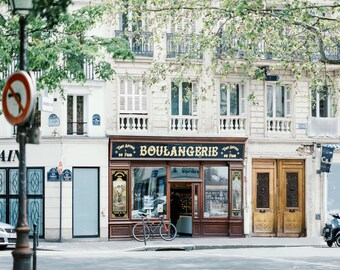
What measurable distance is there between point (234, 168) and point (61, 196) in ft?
22.2

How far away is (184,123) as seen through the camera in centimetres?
3628

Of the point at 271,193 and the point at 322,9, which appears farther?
the point at 271,193

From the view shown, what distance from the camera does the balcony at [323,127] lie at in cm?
3781

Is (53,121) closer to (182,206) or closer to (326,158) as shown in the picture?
(182,206)

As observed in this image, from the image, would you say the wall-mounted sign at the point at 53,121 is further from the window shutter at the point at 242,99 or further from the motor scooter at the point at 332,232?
the motor scooter at the point at 332,232

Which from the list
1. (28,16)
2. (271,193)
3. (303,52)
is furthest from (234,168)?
(28,16)

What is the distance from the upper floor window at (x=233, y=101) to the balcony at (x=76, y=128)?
5446 mm

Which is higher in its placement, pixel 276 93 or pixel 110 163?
pixel 276 93

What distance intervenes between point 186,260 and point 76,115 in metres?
11.1

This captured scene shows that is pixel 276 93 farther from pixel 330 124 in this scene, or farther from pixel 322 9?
pixel 322 9

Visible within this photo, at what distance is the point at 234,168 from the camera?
121 feet

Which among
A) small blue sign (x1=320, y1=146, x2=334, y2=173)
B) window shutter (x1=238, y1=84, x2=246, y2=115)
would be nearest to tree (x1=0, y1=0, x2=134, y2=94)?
window shutter (x1=238, y1=84, x2=246, y2=115)

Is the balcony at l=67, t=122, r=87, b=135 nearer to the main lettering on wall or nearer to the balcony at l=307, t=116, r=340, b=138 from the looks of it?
the main lettering on wall

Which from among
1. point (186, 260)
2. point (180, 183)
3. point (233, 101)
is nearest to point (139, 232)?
point (180, 183)
